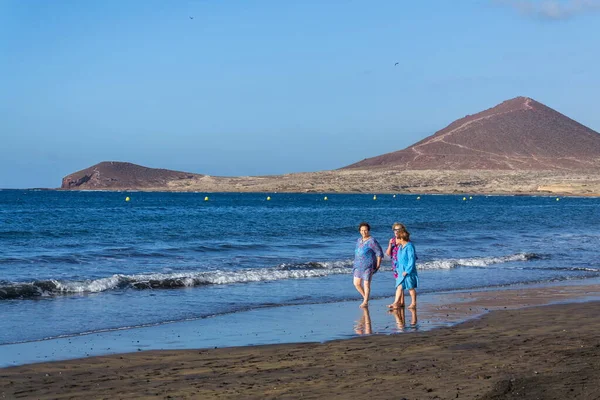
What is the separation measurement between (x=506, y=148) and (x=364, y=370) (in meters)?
175

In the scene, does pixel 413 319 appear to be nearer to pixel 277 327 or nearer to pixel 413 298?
pixel 413 298

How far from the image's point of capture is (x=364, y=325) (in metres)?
11.7

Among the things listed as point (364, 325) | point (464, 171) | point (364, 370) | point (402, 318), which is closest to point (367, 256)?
point (402, 318)

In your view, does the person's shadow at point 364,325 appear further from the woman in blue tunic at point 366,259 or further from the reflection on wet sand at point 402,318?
the woman in blue tunic at point 366,259

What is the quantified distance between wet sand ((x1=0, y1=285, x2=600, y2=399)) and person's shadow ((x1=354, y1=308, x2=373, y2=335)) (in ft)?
0.24

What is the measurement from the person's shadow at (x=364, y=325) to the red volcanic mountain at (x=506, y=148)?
5931 inches

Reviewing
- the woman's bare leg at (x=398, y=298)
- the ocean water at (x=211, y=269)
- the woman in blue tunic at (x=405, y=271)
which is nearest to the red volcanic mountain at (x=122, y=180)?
the ocean water at (x=211, y=269)

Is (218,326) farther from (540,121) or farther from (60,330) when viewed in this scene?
(540,121)

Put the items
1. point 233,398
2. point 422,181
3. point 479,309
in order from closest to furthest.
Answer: point 233,398, point 479,309, point 422,181

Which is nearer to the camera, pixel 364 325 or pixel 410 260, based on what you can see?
pixel 364 325

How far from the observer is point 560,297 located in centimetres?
1535

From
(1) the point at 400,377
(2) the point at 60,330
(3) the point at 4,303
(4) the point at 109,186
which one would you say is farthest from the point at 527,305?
(4) the point at 109,186

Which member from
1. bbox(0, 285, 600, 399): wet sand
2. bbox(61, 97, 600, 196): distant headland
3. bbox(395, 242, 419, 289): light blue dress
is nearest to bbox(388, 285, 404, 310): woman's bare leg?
bbox(395, 242, 419, 289): light blue dress

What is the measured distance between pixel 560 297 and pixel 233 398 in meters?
10.2
